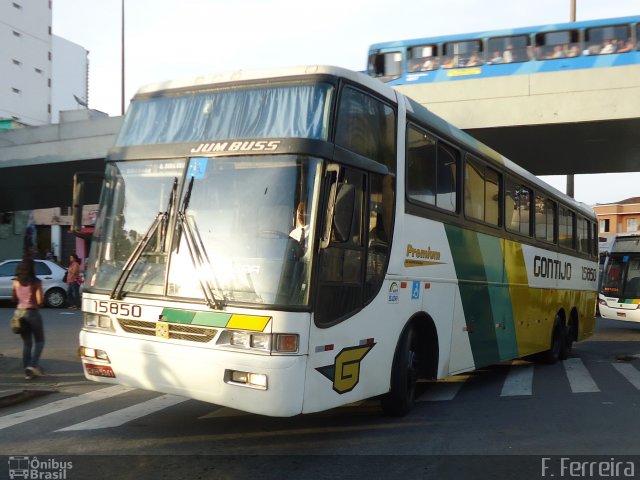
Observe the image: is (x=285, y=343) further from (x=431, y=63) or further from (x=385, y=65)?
(x=385, y=65)

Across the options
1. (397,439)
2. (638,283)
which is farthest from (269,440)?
(638,283)

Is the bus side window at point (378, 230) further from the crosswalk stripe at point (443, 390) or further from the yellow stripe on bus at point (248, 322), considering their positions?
the crosswalk stripe at point (443, 390)

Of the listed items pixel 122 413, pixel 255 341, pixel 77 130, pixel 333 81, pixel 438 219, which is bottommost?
pixel 122 413

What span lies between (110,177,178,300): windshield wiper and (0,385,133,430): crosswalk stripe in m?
2.02

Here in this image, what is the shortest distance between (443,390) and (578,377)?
2947mm

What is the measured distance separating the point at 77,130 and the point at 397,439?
835 inches

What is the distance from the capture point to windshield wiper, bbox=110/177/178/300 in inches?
224

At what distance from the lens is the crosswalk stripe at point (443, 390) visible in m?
8.22

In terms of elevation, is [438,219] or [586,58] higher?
[586,58]

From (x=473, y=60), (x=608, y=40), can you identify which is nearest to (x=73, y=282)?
(x=473, y=60)

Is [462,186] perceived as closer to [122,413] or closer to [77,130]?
[122,413]

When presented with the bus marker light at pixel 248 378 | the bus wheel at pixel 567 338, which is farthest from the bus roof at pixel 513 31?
the bus marker light at pixel 248 378

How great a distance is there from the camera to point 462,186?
26.7 ft

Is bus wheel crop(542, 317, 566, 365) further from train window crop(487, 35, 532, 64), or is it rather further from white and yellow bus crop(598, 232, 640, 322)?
train window crop(487, 35, 532, 64)
